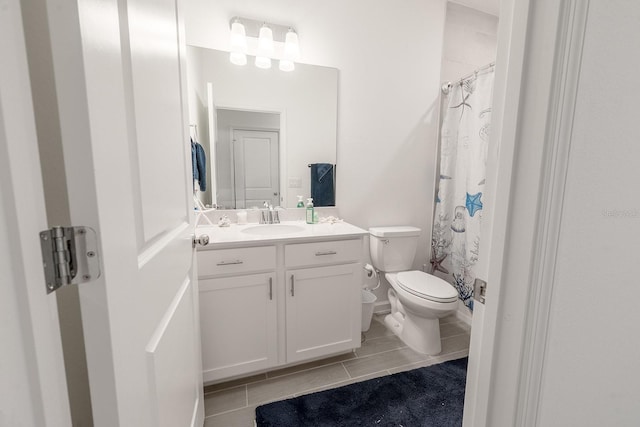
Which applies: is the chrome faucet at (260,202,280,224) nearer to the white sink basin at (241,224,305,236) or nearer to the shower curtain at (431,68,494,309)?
the white sink basin at (241,224,305,236)

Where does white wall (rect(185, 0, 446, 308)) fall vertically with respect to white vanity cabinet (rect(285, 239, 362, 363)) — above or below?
above

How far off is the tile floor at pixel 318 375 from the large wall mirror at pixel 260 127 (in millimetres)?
1111

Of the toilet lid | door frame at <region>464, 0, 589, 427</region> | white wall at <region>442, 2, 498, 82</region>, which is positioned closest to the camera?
door frame at <region>464, 0, 589, 427</region>

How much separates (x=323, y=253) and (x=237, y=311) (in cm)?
57

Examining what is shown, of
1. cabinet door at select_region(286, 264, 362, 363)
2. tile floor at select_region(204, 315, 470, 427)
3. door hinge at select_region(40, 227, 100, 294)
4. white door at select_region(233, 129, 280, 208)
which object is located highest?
white door at select_region(233, 129, 280, 208)

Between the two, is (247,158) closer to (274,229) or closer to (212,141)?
(212,141)

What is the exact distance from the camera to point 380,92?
2.19 meters

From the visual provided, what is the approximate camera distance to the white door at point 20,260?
301 mm

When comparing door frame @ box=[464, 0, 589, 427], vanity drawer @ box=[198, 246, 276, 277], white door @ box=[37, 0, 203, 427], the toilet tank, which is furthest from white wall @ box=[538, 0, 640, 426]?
the toilet tank

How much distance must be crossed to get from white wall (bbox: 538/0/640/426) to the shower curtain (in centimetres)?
120

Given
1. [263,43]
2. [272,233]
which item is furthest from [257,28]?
[272,233]

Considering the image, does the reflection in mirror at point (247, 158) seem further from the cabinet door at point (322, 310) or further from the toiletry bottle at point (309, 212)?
the cabinet door at point (322, 310)

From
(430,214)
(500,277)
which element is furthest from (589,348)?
(430,214)

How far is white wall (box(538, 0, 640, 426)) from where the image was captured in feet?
1.78
